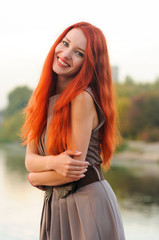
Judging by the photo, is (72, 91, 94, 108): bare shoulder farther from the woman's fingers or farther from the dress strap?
the woman's fingers

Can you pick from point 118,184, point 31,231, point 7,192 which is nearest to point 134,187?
point 118,184

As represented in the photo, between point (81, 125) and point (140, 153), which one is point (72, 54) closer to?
→ point (81, 125)

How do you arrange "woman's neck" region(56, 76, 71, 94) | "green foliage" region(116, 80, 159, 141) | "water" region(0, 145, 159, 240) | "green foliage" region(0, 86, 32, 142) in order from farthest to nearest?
"green foliage" region(0, 86, 32, 142) < "green foliage" region(116, 80, 159, 141) < "water" region(0, 145, 159, 240) < "woman's neck" region(56, 76, 71, 94)

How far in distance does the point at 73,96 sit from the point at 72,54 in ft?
0.51

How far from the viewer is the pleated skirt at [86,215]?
49.1 inches

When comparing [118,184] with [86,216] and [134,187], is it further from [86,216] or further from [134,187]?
[86,216]

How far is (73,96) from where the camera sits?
121 cm

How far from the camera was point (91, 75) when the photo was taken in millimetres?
1272

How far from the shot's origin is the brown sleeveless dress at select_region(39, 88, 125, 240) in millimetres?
1248

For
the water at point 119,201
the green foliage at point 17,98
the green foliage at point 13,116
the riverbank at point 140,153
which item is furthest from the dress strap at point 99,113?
the green foliage at point 17,98

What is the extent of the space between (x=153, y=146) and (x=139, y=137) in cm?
90

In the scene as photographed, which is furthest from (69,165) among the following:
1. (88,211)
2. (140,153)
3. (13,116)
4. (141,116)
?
(13,116)

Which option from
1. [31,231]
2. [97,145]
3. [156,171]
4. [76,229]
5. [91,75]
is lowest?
[156,171]

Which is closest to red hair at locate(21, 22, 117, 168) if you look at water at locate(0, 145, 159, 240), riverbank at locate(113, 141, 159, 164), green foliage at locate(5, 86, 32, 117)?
water at locate(0, 145, 159, 240)
